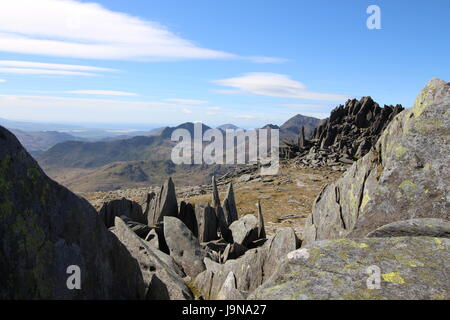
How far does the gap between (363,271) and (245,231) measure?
2196 cm

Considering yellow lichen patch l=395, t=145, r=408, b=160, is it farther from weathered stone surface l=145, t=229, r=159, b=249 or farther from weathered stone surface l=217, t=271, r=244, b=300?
weathered stone surface l=145, t=229, r=159, b=249

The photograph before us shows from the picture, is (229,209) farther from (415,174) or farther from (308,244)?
(308,244)

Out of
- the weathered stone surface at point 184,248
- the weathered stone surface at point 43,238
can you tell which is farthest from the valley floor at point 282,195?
the weathered stone surface at point 43,238

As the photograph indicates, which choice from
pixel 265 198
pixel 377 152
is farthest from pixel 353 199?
pixel 265 198

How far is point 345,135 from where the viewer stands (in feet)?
395

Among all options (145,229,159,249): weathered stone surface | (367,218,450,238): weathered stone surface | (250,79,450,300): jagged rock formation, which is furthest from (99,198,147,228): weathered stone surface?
(367,218,450,238): weathered stone surface

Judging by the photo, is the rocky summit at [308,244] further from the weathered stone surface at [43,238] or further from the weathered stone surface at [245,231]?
the weathered stone surface at [245,231]

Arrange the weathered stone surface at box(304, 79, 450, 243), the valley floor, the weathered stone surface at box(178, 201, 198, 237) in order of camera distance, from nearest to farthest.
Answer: the weathered stone surface at box(304, 79, 450, 243) < the weathered stone surface at box(178, 201, 198, 237) < the valley floor

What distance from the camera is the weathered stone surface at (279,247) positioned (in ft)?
55.3

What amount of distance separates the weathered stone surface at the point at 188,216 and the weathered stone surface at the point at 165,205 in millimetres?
611

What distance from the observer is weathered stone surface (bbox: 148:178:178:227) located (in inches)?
1230

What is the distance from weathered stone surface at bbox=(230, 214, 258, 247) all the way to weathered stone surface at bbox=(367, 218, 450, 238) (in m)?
19.0

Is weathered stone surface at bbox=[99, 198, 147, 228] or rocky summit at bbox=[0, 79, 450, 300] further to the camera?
weathered stone surface at bbox=[99, 198, 147, 228]

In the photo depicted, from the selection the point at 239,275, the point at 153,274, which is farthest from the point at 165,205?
the point at 153,274
